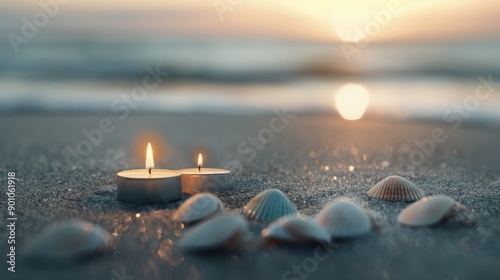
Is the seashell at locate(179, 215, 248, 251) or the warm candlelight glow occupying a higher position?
the warm candlelight glow

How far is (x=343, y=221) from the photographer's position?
108 inches

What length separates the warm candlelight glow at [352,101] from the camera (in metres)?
8.95

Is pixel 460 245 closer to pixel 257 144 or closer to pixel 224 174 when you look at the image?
pixel 224 174

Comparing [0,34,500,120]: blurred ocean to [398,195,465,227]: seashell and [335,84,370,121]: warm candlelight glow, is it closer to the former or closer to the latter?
[335,84,370,121]: warm candlelight glow

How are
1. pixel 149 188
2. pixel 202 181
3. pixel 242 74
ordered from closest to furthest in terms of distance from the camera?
pixel 149 188
pixel 202 181
pixel 242 74

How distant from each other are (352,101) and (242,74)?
15.8 ft

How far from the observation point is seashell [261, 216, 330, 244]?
2531mm

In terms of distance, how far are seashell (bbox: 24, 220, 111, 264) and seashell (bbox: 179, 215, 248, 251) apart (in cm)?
42

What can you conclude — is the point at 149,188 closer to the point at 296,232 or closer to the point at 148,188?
the point at 148,188

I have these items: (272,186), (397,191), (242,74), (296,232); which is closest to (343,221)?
(296,232)

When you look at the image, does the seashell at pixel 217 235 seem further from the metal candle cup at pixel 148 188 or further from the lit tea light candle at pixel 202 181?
the lit tea light candle at pixel 202 181

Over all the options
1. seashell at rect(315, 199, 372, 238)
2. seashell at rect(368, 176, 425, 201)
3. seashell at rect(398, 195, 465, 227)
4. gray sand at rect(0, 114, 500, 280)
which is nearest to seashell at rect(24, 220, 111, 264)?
gray sand at rect(0, 114, 500, 280)

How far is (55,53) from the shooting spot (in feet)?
54.2

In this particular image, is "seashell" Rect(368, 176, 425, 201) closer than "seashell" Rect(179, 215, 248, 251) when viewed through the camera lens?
No
